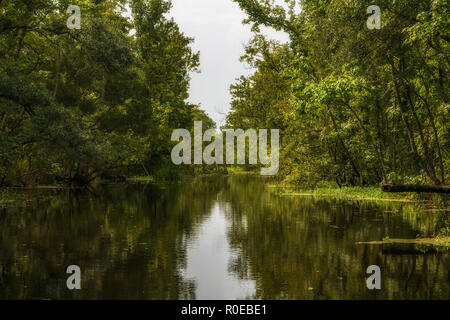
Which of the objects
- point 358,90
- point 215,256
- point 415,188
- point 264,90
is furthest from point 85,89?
point 415,188

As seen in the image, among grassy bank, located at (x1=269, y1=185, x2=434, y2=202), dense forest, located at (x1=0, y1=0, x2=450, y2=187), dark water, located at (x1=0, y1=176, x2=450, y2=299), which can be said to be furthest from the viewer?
grassy bank, located at (x1=269, y1=185, x2=434, y2=202)

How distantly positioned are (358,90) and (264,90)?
1174 inches

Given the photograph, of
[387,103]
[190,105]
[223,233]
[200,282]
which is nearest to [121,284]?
[200,282]

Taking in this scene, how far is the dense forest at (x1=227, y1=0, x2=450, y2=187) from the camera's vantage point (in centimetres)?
1480

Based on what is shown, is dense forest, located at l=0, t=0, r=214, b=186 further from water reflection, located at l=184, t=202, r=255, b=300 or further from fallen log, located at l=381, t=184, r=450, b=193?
fallen log, located at l=381, t=184, r=450, b=193

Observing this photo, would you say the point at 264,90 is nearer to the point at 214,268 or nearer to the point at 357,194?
the point at 357,194

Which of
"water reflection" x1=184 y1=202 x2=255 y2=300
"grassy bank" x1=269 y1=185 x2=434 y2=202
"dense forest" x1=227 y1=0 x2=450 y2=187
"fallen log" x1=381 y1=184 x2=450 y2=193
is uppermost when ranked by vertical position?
"dense forest" x1=227 y1=0 x2=450 y2=187

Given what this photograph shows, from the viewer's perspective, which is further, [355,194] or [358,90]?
[355,194]

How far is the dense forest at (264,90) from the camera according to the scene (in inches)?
625

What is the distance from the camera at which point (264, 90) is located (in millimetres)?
47750

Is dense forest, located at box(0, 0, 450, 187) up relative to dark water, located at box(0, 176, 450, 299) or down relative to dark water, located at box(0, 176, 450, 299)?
up

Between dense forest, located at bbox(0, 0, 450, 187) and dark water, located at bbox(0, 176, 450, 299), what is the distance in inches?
114

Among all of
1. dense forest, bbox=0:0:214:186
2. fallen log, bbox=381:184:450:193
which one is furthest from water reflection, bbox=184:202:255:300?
dense forest, bbox=0:0:214:186
